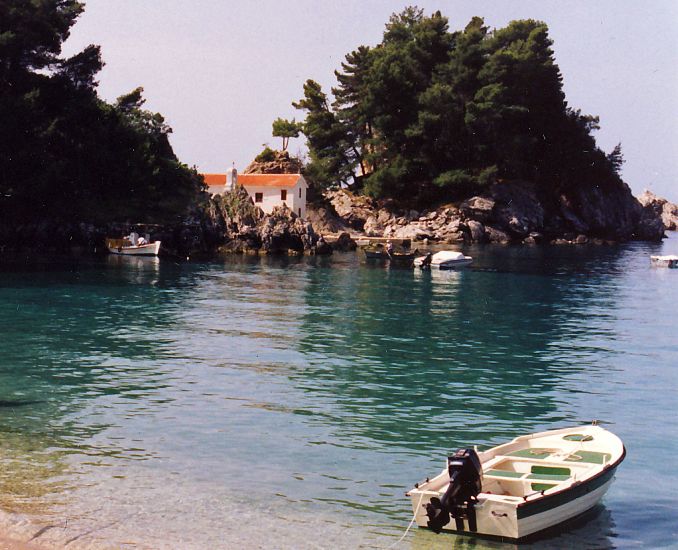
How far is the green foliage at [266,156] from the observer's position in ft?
500

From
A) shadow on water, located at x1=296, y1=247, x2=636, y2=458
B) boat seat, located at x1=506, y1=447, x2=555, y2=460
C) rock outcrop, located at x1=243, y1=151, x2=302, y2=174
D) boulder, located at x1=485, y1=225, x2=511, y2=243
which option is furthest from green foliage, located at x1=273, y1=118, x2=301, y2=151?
boat seat, located at x1=506, y1=447, x2=555, y2=460

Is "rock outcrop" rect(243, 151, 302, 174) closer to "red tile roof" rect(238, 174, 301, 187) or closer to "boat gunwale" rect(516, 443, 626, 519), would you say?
"red tile roof" rect(238, 174, 301, 187)

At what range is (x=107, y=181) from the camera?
90125mm

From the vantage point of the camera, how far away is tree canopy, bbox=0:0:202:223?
3132 inches

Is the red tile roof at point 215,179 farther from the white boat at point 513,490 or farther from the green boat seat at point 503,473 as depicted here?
the green boat seat at point 503,473

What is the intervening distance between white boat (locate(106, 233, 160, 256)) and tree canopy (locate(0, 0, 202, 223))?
2.92 meters

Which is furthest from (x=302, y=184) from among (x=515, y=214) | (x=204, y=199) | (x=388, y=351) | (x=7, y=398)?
(x=7, y=398)

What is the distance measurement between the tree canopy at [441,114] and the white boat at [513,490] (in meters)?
117

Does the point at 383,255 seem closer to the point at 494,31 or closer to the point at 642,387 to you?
the point at 642,387

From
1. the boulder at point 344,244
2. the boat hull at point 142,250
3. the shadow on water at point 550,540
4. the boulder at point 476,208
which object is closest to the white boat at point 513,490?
the shadow on water at point 550,540

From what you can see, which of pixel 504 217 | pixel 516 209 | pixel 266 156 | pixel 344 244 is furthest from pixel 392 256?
pixel 266 156

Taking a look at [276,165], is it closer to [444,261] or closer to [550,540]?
[444,261]

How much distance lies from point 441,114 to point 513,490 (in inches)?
4757

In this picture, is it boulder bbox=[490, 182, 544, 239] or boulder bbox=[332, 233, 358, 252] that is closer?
boulder bbox=[332, 233, 358, 252]
